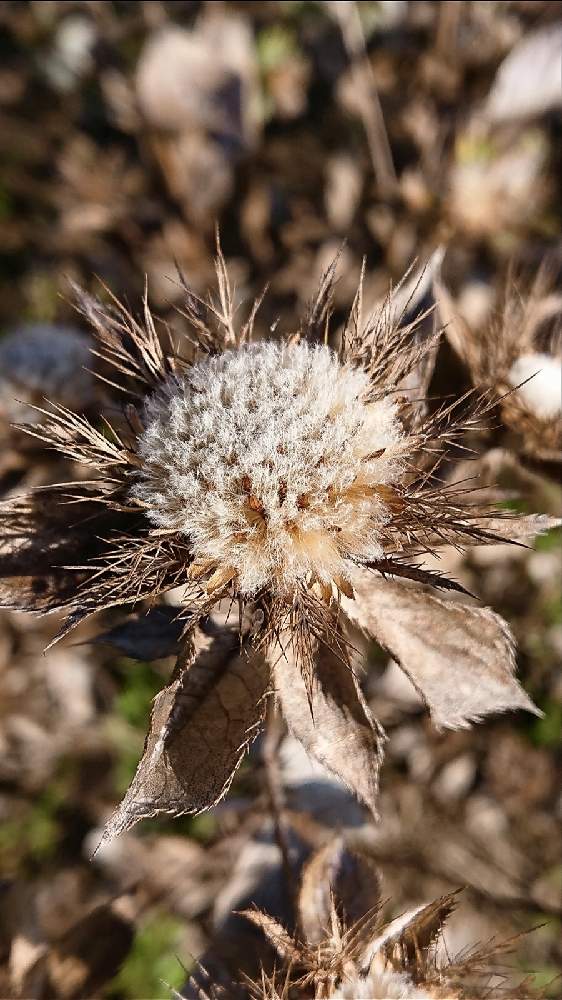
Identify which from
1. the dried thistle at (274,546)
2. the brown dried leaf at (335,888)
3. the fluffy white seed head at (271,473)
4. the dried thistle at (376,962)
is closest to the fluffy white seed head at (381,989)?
the dried thistle at (376,962)

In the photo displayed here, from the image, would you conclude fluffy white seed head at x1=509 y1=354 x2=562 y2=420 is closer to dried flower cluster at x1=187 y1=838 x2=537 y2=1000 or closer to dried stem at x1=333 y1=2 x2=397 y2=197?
dried flower cluster at x1=187 y1=838 x2=537 y2=1000

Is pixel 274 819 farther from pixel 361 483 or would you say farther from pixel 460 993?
pixel 361 483

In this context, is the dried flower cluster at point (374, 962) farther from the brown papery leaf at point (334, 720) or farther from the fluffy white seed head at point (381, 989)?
the brown papery leaf at point (334, 720)

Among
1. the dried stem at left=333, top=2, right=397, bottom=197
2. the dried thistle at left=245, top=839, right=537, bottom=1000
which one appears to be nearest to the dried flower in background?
the dried thistle at left=245, top=839, right=537, bottom=1000

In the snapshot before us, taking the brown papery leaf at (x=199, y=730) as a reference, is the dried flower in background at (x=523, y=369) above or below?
above

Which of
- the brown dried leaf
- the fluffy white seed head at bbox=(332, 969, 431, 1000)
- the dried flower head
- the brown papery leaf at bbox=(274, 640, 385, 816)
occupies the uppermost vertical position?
the dried flower head

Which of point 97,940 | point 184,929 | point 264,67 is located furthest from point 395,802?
point 264,67

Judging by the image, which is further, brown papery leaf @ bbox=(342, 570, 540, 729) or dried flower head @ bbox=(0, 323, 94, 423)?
dried flower head @ bbox=(0, 323, 94, 423)
